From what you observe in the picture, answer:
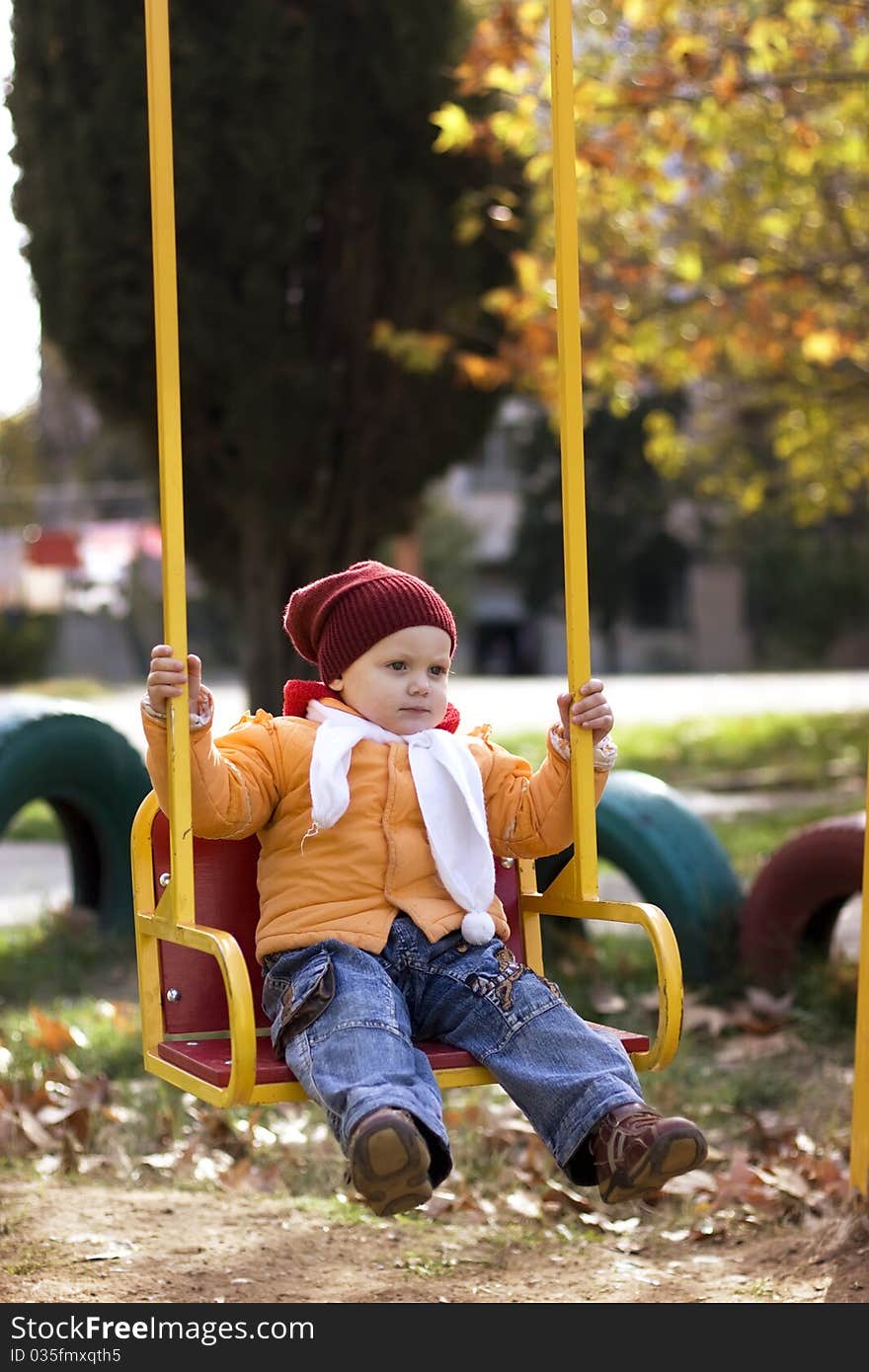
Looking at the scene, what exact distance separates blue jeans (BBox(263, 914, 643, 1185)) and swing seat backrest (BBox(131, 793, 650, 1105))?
0.05 m

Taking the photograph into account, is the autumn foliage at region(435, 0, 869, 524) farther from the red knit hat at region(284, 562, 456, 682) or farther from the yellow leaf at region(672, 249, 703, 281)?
the red knit hat at region(284, 562, 456, 682)

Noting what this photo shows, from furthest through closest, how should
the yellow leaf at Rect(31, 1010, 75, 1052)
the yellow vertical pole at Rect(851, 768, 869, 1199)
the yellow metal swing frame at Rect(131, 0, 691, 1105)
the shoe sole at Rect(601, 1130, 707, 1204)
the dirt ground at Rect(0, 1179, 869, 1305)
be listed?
1. the yellow leaf at Rect(31, 1010, 75, 1052)
2. the yellow vertical pole at Rect(851, 768, 869, 1199)
3. the dirt ground at Rect(0, 1179, 869, 1305)
4. the yellow metal swing frame at Rect(131, 0, 691, 1105)
5. the shoe sole at Rect(601, 1130, 707, 1204)

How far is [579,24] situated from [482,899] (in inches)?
342

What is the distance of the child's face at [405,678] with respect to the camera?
342 centimetres

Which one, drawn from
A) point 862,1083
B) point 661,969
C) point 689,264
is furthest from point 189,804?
point 689,264

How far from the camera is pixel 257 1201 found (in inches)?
164

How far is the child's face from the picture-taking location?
3416 millimetres

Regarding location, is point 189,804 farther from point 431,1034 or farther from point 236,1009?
point 431,1034

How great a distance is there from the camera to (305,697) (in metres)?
3.60

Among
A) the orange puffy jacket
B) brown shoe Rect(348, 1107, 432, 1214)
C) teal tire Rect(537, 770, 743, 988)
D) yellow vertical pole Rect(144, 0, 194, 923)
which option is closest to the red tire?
teal tire Rect(537, 770, 743, 988)

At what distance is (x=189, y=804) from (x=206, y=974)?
19.8 inches

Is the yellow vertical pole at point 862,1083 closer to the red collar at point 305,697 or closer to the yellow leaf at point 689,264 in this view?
the red collar at point 305,697

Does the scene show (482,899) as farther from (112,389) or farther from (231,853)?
(112,389)

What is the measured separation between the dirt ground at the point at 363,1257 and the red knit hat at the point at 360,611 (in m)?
1.15
